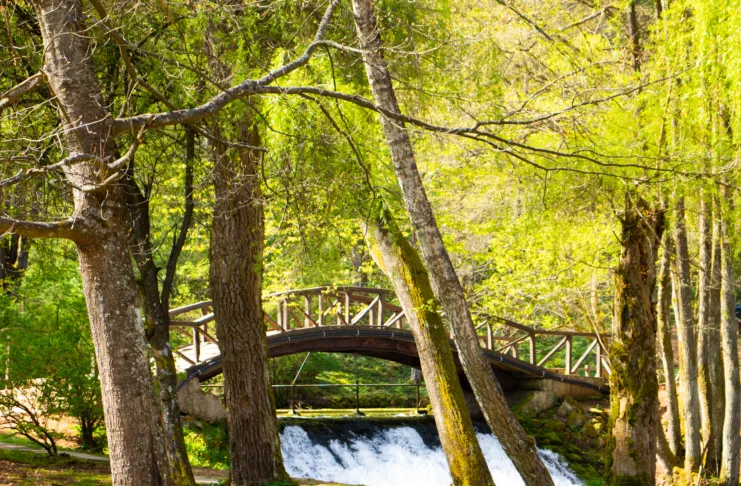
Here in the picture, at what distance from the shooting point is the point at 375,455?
16.2 m

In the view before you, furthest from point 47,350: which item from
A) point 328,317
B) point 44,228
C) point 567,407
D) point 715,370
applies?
point 328,317

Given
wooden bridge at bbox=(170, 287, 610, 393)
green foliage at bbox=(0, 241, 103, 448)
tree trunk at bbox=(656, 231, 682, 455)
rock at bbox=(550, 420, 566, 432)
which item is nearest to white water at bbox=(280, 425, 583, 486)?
rock at bbox=(550, 420, 566, 432)

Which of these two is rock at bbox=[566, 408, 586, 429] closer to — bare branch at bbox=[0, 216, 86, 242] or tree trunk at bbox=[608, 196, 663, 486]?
tree trunk at bbox=[608, 196, 663, 486]

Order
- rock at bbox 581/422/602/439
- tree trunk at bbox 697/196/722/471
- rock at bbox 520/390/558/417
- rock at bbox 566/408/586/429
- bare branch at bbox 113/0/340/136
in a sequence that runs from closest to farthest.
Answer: bare branch at bbox 113/0/340/136, tree trunk at bbox 697/196/722/471, rock at bbox 581/422/602/439, rock at bbox 566/408/586/429, rock at bbox 520/390/558/417

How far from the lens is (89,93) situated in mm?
5316

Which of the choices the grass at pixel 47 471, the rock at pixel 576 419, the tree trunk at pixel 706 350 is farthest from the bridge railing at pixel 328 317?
the grass at pixel 47 471

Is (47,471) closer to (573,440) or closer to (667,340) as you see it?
(667,340)

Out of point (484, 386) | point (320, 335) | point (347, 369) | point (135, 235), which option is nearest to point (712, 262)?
point (484, 386)

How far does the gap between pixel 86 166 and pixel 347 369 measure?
19.6 m

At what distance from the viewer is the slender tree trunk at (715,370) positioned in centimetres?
1265

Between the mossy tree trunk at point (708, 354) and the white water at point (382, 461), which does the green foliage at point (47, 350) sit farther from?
the mossy tree trunk at point (708, 354)

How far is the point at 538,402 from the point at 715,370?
24.6ft

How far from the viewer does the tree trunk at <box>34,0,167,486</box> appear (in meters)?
5.02

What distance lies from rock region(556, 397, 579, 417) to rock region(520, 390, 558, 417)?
279 millimetres
